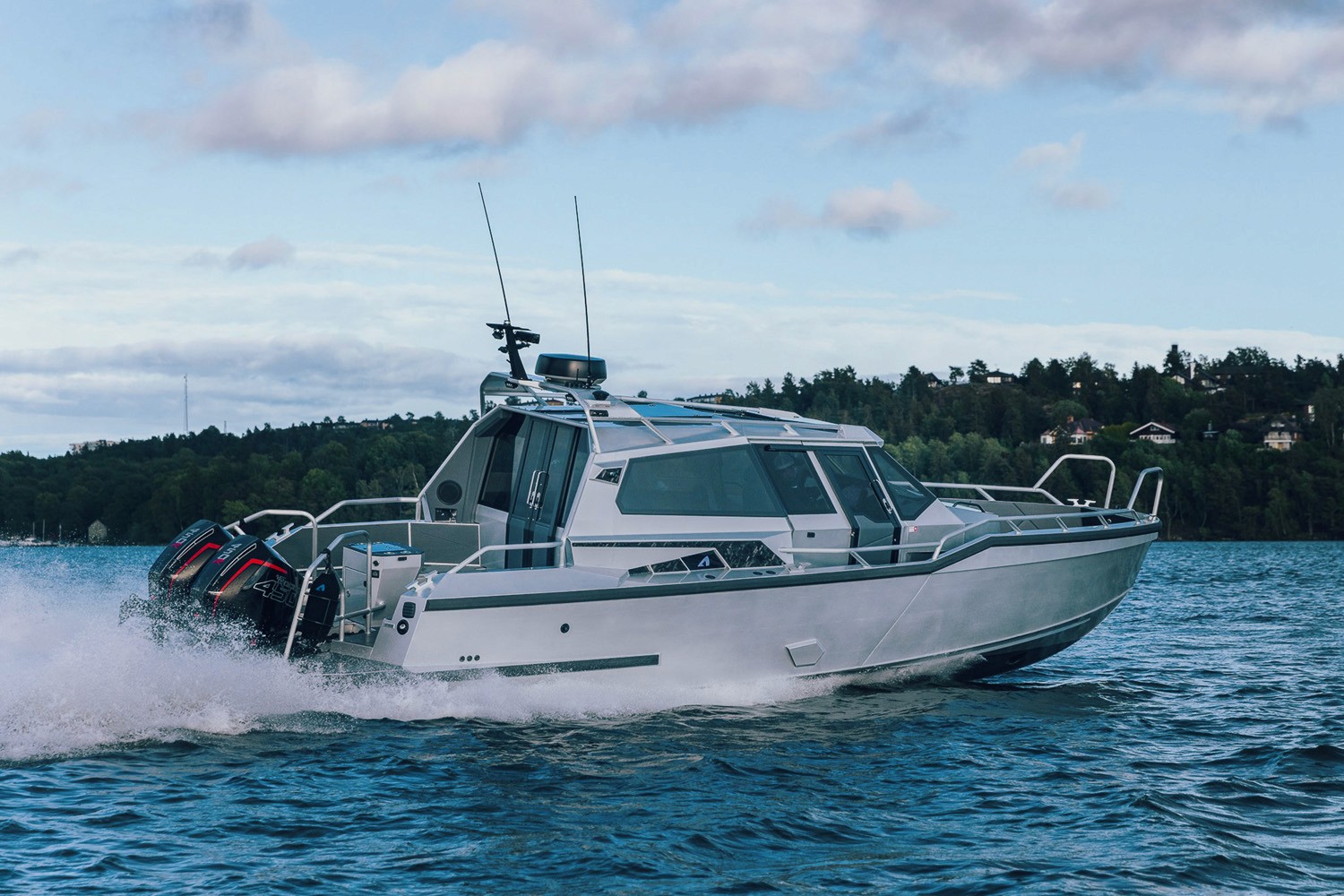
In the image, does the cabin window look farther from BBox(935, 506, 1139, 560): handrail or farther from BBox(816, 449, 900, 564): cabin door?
BBox(935, 506, 1139, 560): handrail

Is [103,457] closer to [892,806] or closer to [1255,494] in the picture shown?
[1255,494]

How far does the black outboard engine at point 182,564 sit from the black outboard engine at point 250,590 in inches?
11.4

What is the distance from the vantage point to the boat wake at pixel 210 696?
8.28m

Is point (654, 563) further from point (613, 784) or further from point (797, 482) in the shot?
point (613, 784)

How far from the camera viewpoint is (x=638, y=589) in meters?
9.14

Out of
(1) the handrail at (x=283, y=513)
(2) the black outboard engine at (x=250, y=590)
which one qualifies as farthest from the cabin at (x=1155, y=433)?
(2) the black outboard engine at (x=250, y=590)

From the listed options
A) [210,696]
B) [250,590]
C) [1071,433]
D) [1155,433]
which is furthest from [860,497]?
[1155,433]

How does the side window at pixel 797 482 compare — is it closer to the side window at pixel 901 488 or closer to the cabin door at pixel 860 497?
the cabin door at pixel 860 497

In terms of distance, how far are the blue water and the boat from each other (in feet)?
1.14

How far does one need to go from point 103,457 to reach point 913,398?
81.6m

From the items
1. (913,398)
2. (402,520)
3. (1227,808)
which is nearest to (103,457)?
(913,398)

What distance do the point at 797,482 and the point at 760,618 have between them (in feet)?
4.93

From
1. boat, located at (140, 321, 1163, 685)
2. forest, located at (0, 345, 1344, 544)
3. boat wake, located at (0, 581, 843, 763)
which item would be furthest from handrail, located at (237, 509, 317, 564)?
forest, located at (0, 345, 1344, 544)

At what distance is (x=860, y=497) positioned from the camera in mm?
10836
